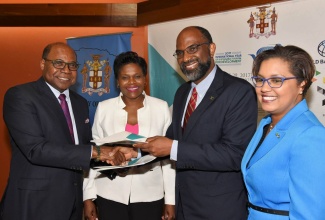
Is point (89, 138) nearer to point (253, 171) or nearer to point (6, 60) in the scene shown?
point (253, 171)

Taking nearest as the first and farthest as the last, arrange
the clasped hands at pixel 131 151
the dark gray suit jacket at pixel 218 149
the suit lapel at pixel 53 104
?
1. the dark gray suit jacket at pixel 218 149
2. the clasped hands at pixel 131 151
3. the suit lapel at pixel 53 104

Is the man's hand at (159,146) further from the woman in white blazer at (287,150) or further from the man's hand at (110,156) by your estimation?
the woman in white blazer at (287,150)

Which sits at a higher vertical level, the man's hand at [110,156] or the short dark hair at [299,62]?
the short dark hair at [299,62]

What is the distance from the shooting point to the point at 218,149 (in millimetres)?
2586

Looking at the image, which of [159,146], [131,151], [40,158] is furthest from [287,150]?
[40,158]

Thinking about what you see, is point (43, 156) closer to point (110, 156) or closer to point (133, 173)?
point (110, 156)

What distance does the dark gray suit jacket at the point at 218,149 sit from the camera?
102 inches

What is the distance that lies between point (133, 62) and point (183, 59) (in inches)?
25.0

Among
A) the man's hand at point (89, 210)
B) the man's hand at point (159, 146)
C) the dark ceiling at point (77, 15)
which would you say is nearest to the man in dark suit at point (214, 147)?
the man's hand at point (159, 146)

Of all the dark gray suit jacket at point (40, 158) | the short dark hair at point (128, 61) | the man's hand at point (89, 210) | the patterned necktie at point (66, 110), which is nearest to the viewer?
the dark gray suit jacket at point (40, 158)

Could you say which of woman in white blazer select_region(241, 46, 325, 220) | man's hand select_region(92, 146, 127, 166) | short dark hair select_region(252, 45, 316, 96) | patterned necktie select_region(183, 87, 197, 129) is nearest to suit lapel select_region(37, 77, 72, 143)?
man's hand select_region(92, 146, 127, 166)

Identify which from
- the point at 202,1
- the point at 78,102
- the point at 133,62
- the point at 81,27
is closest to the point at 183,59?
the point at 133,62

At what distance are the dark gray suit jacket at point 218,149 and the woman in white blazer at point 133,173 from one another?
19.5 inches

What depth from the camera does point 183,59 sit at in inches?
114
